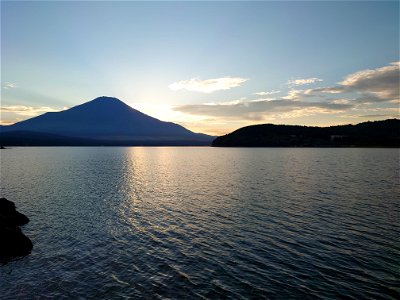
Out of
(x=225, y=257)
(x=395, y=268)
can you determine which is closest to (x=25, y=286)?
(x=225, y=257)

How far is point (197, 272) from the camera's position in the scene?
22.9 m

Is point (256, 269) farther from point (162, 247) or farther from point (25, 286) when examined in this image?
point (25, 286)

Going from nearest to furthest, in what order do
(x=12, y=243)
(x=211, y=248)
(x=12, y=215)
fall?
(x=12, y=243)
(x=211, y=248)
(x=12, y=215)

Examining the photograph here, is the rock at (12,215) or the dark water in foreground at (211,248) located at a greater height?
the rock at (12,215)

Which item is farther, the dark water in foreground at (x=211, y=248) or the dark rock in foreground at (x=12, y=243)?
the dark rock in foreground at (x=12, y=243)

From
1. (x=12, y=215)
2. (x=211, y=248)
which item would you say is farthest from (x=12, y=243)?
(x=211, y=248)

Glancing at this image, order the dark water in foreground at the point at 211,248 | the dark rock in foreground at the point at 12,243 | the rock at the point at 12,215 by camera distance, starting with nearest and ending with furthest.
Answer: the dark water in foreground at the point at 211,248
the dark rock in foreground at the point at 12,243
the rock at the point at 12,215

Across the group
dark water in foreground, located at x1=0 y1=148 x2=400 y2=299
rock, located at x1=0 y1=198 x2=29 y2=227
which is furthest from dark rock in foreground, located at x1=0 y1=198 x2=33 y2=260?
rock, located at x1=0 y1=198 x2=29 y2=227

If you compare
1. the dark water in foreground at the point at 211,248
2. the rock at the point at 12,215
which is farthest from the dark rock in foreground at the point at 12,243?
the rock at the point at 12,215

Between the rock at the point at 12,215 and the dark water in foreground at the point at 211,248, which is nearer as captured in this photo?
the dark water in foreground at the point at 211,248

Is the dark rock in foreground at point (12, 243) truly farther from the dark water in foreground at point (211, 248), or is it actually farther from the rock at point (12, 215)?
the rock at point (12, 215)

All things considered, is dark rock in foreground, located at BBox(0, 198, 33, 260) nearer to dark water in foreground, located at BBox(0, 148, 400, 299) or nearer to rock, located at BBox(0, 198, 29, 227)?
dark water in foreground, located at BBox(0, 148, 400, 299)

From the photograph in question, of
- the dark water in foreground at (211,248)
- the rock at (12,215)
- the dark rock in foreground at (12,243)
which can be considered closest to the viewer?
the dark water in foreground at (211,248)

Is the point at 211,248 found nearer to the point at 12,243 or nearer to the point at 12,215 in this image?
the point at 12,243
